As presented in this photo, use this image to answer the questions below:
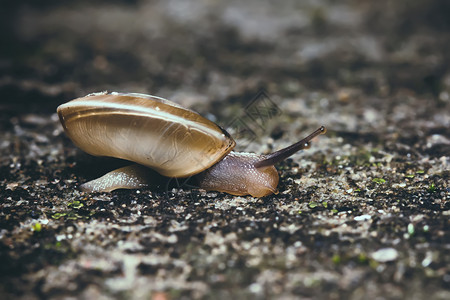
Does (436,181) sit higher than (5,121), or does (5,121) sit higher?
(5,121)

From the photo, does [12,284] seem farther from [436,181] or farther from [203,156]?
[436,181]

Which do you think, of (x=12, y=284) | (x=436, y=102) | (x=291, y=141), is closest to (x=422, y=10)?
(x=436, y=102)

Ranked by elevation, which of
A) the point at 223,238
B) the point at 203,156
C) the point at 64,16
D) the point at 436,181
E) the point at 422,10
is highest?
the point at 64,16

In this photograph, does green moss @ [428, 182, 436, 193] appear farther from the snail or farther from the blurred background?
the blurred background

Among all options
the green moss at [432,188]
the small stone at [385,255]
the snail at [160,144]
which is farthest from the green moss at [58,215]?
the green moss at [432,188]

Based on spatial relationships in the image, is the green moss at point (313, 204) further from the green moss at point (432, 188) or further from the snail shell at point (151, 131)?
the green moss at point (432, 188)

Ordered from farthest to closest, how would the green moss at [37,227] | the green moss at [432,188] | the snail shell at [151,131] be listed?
the green moss at [432,188] → the snail shell at [151,131] → the green moss at [37,227]

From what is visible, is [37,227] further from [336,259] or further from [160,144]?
[336,259]
